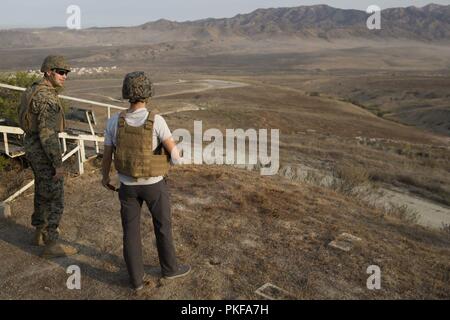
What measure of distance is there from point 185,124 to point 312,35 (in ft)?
612

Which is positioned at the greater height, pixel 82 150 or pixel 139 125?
pixel 139 125

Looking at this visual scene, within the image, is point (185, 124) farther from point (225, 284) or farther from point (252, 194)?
point (225, 284)

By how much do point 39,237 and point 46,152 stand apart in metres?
1.11

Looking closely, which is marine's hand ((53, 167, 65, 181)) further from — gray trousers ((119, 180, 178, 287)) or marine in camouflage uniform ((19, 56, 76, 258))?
gray trousers ((119, 180, 178, 287))

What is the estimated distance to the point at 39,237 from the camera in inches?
201

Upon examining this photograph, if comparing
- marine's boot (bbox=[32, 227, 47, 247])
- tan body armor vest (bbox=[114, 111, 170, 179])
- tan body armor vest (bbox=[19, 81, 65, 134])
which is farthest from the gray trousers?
marine's boot (bbox=[32, 227, 47, 247])

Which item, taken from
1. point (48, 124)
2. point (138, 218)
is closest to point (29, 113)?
point (48, 124)

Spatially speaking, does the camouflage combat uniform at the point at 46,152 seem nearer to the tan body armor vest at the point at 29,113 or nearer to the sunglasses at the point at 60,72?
the tan body armor vest at the point at 29,113

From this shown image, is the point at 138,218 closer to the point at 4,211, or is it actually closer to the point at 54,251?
the point at 54,251

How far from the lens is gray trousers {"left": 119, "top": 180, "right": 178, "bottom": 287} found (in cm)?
396

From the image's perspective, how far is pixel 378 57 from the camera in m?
120

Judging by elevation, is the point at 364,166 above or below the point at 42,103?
below

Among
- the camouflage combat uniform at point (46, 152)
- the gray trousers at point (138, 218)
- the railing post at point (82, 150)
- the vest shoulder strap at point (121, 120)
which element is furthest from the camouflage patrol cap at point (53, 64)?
the railing post at point (82, 150)

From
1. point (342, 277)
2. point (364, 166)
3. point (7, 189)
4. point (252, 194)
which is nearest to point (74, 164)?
point (7, 189)
